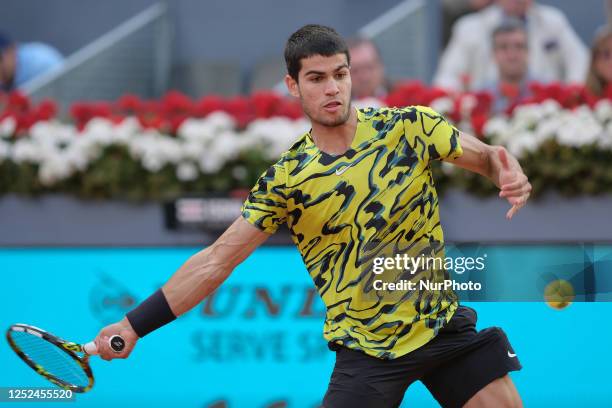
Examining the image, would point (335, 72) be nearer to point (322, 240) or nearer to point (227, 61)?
point (322, 240)

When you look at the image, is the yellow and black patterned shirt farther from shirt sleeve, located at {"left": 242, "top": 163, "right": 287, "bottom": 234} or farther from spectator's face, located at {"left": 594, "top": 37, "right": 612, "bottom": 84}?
spectator's face, located at {"left": 594, "top": 37, "right": 612, "bottom": 84}

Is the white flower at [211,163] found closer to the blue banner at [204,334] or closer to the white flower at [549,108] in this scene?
the blue banner at [204,334]

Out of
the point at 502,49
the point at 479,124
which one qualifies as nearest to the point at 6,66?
the point at 502,49

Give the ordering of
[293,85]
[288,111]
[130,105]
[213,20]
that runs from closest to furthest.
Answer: [293,85], [288,111], [130,105], [213,20]

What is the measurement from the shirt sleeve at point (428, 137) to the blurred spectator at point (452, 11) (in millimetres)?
6064

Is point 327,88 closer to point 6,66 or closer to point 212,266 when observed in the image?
point 212,266

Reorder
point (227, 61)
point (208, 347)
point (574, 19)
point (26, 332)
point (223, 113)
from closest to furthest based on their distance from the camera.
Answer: point (26, 332) → point (208, 347) → point (223, 113) → point (574, 19) → point (227, 61)

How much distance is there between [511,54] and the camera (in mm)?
8516

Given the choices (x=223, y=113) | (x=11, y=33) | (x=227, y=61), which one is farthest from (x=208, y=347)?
(x=11, y=33)

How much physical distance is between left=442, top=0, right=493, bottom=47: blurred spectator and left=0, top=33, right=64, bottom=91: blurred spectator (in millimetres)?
3641

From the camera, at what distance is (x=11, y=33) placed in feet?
36.9

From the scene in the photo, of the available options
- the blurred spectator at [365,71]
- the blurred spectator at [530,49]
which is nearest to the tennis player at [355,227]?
the blurred spectator at [365,71]

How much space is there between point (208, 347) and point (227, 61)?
6.01m

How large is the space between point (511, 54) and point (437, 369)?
521 cm
